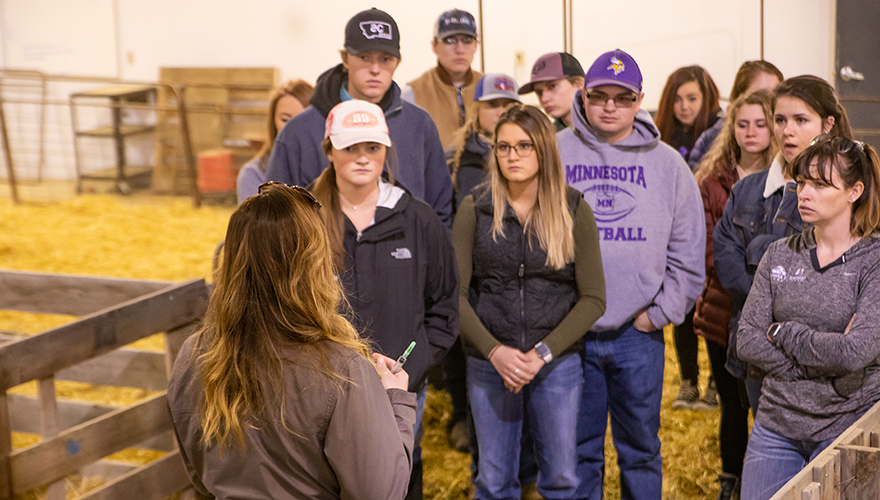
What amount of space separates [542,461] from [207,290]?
157 centimetres

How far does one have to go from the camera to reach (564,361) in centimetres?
280

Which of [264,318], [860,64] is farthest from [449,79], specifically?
[264,318]

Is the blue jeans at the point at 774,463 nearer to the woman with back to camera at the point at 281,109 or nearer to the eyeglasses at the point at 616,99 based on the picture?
the eyeglasses at the point at 616,99

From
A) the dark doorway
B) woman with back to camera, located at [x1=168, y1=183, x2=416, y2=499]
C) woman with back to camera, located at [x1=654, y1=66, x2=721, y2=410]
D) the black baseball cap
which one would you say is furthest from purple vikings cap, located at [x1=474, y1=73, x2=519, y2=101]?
the dark doorway

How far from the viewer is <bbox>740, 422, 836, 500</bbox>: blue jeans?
2.30 metres

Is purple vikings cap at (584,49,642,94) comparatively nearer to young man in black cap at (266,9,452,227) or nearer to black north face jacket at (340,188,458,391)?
young man in black cap at (266,9,452,227)

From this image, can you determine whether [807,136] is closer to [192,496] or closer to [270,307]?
[270,307]

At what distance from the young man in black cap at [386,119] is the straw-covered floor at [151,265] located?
1334mm

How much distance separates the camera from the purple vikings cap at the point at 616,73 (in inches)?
114

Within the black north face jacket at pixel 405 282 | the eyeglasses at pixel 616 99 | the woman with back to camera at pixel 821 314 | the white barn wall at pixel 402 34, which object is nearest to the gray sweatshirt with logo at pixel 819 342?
the woman with back to camera at pixel 821 314

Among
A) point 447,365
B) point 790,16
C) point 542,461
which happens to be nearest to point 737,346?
point 542,461

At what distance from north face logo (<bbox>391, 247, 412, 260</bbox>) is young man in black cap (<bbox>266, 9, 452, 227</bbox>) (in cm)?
47

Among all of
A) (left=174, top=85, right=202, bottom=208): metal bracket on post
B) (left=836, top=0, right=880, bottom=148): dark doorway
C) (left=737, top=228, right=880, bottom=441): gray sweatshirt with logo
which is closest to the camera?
(left=737, top=228, right=880, bottom=441): gray sweatshirt with logo

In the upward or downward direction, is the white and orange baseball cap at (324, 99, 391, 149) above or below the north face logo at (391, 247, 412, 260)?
above
